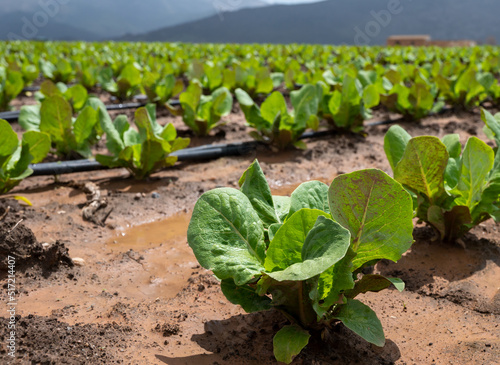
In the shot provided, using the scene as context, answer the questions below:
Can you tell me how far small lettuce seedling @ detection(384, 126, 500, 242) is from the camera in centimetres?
179

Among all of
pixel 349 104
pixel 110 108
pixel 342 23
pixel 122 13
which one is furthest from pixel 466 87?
pixel 122 13

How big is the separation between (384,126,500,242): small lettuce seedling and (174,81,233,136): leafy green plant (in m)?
2.36

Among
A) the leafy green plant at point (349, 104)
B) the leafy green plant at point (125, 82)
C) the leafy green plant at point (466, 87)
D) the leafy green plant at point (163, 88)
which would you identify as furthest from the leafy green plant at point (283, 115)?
the leafy green plant at point (125, 82)

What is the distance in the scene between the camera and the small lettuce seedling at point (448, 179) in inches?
70.6

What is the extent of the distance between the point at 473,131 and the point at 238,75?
10.2ft

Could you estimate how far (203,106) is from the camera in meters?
4.42

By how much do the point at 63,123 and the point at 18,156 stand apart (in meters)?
0.68

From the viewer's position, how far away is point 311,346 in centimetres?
147

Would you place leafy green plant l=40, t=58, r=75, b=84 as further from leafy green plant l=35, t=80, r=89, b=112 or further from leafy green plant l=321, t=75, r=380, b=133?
leafy green plant l=321, t=75, r=380, b=133

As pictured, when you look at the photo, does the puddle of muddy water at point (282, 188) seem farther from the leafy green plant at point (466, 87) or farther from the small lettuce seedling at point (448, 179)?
the leafy green plant at point (466, 87)

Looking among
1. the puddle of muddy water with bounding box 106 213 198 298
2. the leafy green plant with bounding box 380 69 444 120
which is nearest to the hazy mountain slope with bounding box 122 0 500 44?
the leafy green plant with bounding box 380 69 444 120

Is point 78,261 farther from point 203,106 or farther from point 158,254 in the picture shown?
point 203,106

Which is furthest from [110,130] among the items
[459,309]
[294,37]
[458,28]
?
[458,28]

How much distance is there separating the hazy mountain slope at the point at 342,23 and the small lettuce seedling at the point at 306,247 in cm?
6480
